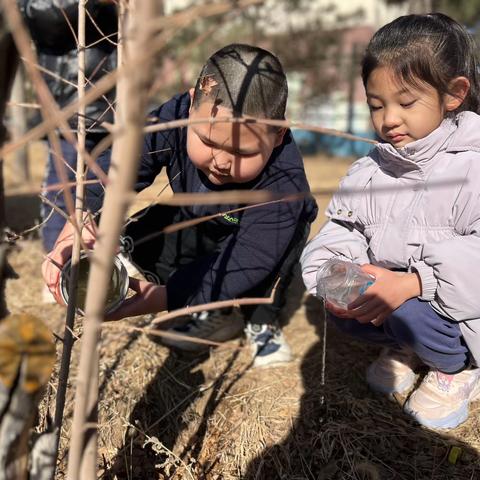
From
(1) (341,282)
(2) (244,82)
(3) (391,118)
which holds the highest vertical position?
(2) (244,82)

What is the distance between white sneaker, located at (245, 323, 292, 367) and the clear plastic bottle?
0.44 meters

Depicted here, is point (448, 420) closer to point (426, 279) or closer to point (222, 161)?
point (426, 279)

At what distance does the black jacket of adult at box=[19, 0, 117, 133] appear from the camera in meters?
2.35

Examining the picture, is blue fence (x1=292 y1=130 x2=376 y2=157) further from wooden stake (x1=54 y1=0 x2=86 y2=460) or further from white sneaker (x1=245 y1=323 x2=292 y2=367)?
wooden stake (x1=54 y1=0 x2=86 y2=460)

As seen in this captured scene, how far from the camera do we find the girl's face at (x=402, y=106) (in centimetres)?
147

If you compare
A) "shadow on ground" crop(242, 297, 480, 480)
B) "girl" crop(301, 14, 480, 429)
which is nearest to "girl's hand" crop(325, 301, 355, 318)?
"girl" crop(301, 14, 480, 429)

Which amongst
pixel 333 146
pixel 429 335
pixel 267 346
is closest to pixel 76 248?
pixel 429 335

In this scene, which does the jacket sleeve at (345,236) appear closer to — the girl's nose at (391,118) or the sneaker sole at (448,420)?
the girl's nose at (391,118)

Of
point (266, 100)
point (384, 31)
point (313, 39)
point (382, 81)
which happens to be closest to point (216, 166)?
point (266, 100)

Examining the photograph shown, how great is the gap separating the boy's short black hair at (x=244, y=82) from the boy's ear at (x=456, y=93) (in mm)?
456

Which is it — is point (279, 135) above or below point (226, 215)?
above

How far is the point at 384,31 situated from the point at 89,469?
1330 mm

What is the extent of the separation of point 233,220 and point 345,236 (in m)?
0.37

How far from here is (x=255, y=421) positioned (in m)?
1.67
